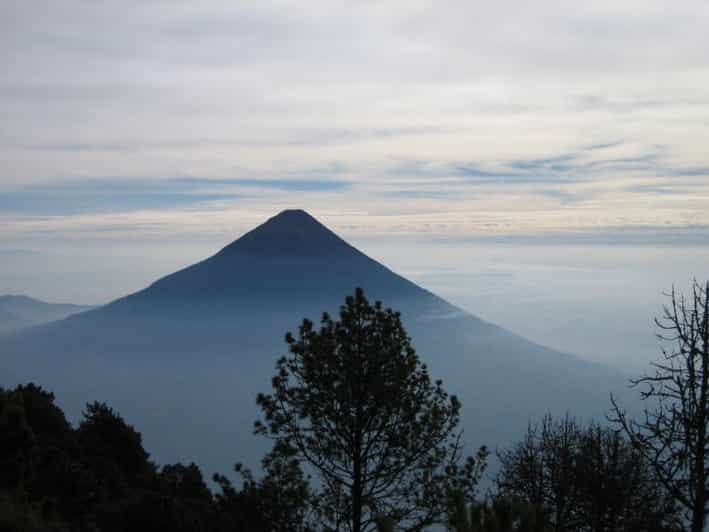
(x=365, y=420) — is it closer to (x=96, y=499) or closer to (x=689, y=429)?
(x=689, y=429)

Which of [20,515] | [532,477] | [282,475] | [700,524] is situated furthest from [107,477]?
[700,524]

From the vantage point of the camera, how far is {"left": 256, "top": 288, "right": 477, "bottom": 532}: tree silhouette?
17578 millimetres

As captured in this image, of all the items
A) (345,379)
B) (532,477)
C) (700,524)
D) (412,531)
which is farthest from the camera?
(532,477)

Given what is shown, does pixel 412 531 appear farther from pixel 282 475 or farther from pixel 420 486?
pixel 282 475

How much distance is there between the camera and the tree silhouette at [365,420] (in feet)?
57.7

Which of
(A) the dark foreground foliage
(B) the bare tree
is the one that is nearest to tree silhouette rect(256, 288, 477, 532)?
(A) the dark foreground foliage

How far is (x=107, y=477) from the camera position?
88.3 feet

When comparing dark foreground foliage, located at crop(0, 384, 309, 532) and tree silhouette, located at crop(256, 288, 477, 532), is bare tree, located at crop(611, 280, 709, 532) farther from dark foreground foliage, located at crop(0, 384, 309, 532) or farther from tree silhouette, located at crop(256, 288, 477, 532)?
dark foreground foliage, located at crop(0, 384, 309, 532)

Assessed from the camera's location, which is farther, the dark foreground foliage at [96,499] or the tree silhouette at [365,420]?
the tree silhouette at [365,420]

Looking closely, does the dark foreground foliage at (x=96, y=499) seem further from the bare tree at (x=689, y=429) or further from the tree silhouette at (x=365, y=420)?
the bare tree at (x=689, y=429)

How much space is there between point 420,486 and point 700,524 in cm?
748

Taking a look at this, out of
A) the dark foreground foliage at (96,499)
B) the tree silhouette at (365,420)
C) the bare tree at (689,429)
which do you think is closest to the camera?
the bare tree at (689,429)

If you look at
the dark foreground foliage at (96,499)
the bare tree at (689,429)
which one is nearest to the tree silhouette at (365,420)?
the dark foreground foliage at (96,499)

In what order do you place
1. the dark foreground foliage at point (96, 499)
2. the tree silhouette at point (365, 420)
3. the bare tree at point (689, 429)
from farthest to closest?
the tree silhouette at point (365, 420)
the dark foreground foliage at point (96, 499)
the bare tree at point (689, 429)
